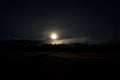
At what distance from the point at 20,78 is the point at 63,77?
3123 mm

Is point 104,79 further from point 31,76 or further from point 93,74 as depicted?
point 31,76

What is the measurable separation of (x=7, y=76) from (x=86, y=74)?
6052 mm

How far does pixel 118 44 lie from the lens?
59.0m

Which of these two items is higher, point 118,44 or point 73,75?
point 118,44

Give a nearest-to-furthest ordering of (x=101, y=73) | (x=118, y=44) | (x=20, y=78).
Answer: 1. (x=20, y=78)
2. (x=101, y=73)
3. (x=118, y=44)

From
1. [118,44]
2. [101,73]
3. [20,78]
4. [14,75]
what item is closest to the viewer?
[20,78]

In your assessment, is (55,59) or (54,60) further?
(55,59)

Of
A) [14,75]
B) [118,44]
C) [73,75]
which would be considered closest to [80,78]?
[73,75]

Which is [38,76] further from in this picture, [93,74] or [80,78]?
[93,74]

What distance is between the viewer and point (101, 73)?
11383mm

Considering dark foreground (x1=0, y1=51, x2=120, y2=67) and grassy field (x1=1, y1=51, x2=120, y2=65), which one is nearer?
dark foreground (x1=0, y1=51, x2=120, y2=67)

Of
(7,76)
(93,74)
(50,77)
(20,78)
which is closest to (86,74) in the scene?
(93,74)

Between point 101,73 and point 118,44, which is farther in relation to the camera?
point 118,44

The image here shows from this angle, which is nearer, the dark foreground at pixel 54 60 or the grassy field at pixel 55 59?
the dark foreground at pixel 54 60
